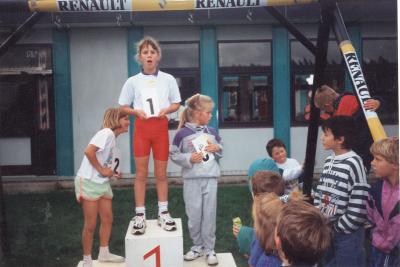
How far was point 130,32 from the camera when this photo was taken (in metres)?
8.44

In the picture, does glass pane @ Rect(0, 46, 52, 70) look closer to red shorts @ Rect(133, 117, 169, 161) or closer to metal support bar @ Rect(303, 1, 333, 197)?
red shorts @ Rect(133, 117, 169, 161)

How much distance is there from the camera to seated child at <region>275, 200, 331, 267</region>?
72.6 inches

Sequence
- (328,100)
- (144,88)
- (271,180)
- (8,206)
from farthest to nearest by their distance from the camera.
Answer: (8,206) < (328,100) < (144,88) < (271,180)

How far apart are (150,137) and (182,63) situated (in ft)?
16.1

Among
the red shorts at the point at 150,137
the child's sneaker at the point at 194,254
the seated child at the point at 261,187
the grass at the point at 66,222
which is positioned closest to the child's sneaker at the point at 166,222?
the child's sneaker at the point at 194,254

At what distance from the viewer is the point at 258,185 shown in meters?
2.76

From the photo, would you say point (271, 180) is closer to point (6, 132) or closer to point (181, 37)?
point (181, 37)

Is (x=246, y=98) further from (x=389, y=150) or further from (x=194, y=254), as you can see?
(x=389, y=150)

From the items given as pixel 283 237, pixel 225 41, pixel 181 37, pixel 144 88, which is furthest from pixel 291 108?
pixel 283 237

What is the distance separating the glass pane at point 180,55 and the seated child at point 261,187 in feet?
19.2

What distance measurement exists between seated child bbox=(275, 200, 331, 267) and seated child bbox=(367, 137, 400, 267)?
2.89 ft

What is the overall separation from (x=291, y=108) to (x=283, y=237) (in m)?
6.99

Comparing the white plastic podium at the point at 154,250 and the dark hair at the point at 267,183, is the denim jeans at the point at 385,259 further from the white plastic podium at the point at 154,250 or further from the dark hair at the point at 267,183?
the white plastic podium at the point at 154,250

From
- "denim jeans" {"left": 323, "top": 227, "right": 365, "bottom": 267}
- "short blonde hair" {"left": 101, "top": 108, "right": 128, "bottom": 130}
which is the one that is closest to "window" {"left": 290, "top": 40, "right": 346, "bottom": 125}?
"short blonde hair" {"left": 101, "top": 108, "right": 128, "bottom": 130}
